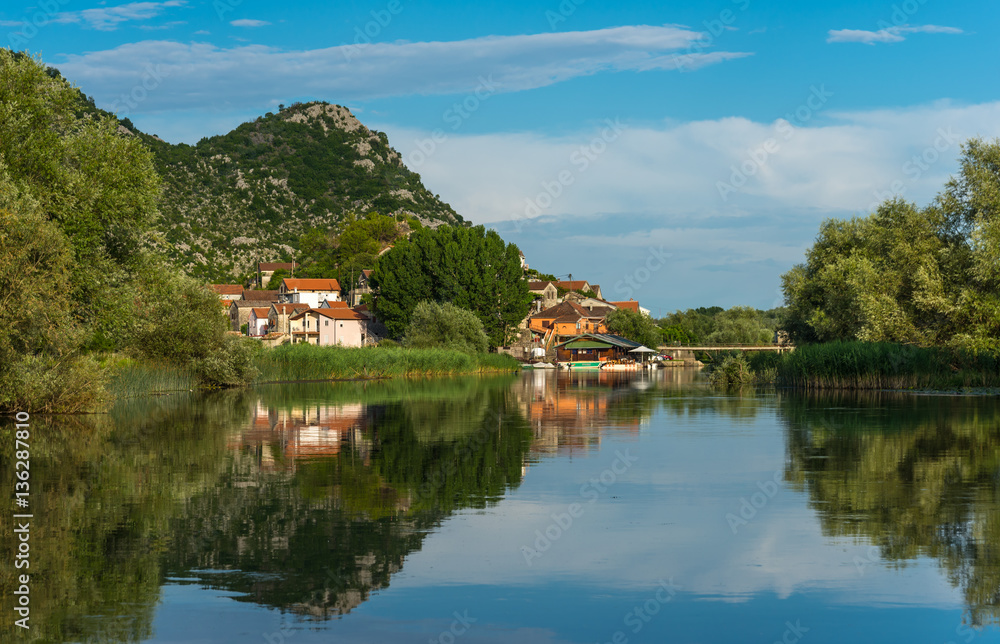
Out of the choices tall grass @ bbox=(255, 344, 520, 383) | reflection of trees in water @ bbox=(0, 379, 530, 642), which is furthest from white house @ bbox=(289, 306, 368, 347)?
reflection of trees in water @ bbox=(0, 379, 530, 642)

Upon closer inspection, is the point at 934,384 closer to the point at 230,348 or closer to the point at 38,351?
the point at 230,348

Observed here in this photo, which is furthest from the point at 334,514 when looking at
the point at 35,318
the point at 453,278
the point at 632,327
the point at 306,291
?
the point at 306,291

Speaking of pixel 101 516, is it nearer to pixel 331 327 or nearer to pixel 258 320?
pixel 331 327

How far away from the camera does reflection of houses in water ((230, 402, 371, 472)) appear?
72.3 ft

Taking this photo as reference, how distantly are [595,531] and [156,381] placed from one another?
4143 centimetres

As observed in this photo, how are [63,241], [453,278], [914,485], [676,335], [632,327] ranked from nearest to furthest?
1. [914,485]
2. [63,241]
3. [453,278]
4. [632,327]
5. [676,335]

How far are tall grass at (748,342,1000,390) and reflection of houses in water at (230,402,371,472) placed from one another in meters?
29.6

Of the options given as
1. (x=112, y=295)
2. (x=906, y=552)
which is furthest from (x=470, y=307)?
(x=906, y=552)

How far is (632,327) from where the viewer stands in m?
152

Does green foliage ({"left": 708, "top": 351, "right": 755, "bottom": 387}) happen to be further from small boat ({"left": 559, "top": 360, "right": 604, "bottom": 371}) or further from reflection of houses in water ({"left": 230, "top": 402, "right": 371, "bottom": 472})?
small boat ({"left": 559, "top": 360, "right": 604, "bottom": 371})

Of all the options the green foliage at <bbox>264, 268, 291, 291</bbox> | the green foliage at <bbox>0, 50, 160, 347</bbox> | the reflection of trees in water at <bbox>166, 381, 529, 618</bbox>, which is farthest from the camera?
the green foliage at <bbox>264, 268, 291, 291</bbox>

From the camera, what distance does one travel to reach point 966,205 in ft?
179

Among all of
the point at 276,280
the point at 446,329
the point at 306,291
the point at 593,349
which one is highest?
the point at 276,280

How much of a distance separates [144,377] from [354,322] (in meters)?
80.0
